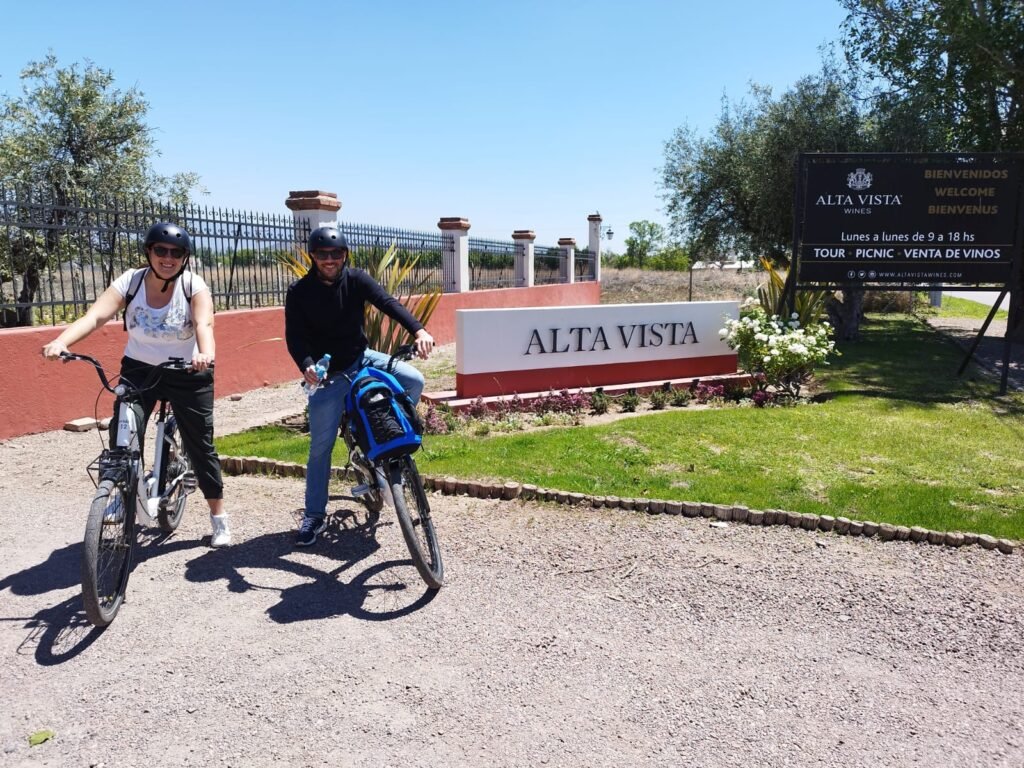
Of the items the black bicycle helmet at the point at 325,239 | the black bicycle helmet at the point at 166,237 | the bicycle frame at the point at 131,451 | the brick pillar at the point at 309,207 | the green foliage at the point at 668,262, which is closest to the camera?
the bicycle frame at the point at 131,451

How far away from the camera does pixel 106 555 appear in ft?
11.4

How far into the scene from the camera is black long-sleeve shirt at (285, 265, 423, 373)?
4.14 meters

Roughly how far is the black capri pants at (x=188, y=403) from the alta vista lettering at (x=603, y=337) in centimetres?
439

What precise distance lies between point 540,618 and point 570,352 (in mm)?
5055

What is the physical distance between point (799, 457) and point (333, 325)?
3792 mm

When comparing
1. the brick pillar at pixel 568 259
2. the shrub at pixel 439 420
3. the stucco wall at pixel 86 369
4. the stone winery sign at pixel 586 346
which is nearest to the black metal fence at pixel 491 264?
the brick pillar at pixel 568 259

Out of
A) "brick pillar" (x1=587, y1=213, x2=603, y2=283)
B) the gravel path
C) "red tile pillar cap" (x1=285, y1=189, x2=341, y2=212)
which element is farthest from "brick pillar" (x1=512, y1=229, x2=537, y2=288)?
the gravel path

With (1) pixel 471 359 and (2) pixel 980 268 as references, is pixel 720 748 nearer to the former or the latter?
(1) pixel 471 359

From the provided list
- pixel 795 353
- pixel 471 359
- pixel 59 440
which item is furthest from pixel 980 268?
pixel 59 440

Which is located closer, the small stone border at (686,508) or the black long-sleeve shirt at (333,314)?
the black long-sleeve shirt at (333,314)

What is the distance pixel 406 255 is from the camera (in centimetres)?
→ 1463

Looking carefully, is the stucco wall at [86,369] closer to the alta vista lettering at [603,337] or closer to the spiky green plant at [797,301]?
the alta vista lettering at [603,337]

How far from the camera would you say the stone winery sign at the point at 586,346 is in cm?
787

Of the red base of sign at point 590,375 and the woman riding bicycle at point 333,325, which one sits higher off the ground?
the woman riding bicycle at point 333,325
